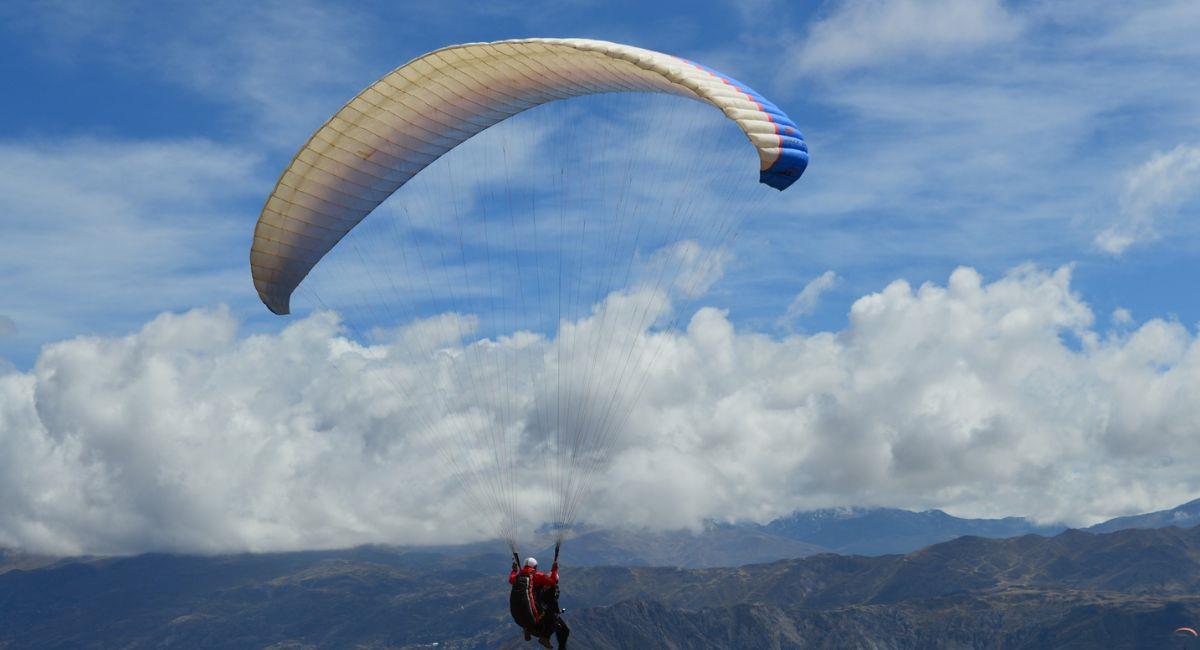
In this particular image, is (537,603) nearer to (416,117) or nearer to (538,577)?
(538,577)

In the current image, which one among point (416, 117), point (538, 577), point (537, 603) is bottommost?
point (537, 603)

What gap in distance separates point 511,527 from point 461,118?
14.9 m

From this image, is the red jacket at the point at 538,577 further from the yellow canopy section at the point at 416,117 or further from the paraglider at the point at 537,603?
the yellow canopy section at the point at 416,117

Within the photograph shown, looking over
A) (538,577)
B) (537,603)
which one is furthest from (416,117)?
(537,603)

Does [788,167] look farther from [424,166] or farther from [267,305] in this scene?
[267,305]

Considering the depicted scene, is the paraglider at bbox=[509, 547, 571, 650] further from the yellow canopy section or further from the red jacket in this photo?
the yellow canopy section

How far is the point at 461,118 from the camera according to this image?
139 feet

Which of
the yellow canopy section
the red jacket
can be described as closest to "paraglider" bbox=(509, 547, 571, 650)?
the red jacket

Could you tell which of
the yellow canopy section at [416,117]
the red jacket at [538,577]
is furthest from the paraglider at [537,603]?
the yellow canopy section at [416,117]

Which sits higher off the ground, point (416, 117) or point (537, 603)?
point (416, 117)

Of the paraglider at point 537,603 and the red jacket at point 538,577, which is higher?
the red jacket at point 538,577

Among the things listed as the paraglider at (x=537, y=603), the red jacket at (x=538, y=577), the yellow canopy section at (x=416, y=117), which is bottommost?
the paraglider at (x=537, y=603)

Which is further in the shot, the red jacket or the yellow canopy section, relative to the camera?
the red jacket

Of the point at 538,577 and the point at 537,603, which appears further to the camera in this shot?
the point at 538,577
